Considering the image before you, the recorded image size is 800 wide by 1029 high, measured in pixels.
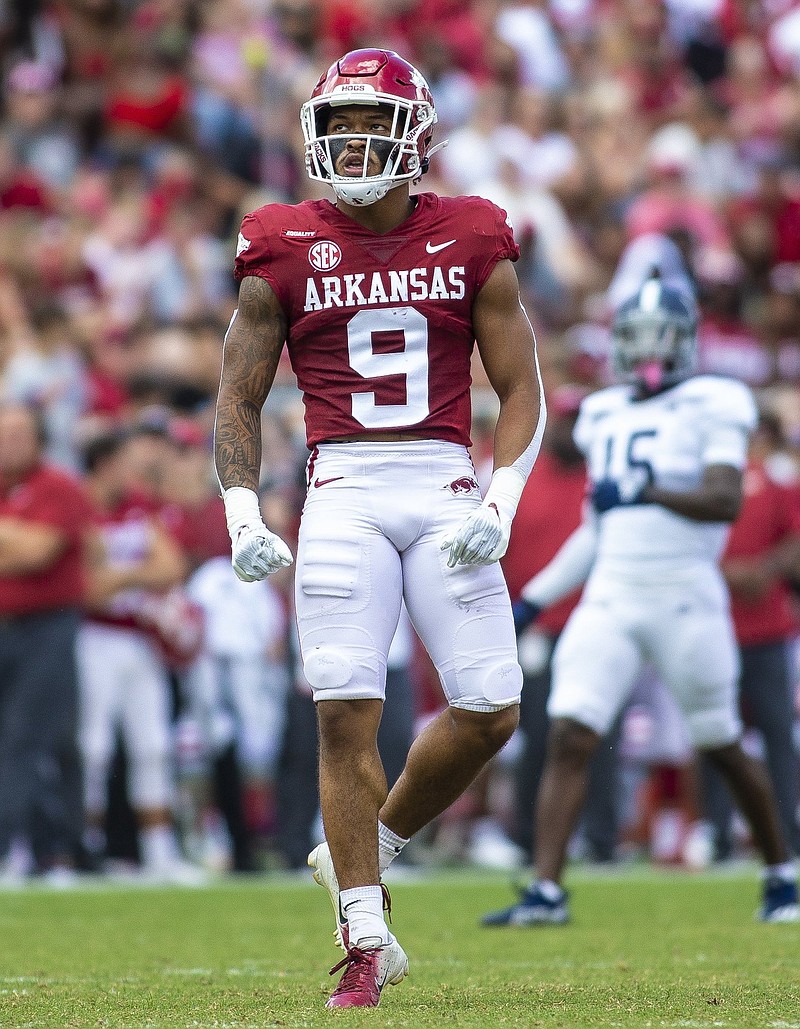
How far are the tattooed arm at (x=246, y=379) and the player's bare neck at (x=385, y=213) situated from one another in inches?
12.4

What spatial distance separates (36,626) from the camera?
9445 millimetres

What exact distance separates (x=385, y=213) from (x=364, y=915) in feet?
5.73

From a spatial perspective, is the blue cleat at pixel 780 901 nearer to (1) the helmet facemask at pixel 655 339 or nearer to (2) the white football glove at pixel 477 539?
(1) the helmet facemask at pixel 655 339

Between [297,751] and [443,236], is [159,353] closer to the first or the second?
[297,751]

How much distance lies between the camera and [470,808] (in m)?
11.3

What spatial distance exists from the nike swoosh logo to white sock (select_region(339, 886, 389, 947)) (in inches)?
62.1

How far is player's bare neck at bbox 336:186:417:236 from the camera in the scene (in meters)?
5.04

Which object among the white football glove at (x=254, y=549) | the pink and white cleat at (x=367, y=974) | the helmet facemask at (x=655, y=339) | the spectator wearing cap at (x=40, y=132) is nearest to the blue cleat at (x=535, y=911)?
the helmet facemask at (x=655, y=339)

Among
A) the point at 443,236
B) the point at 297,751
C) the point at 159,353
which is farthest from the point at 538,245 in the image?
the point at 443,236

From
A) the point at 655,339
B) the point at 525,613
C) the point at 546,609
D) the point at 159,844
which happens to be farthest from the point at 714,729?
the point at 159,844

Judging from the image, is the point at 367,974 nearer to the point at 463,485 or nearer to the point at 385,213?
the point at 463,485

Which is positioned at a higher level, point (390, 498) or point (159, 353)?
point (159, 353)

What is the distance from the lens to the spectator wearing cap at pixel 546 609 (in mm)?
9992

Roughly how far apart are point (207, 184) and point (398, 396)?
989 cm
